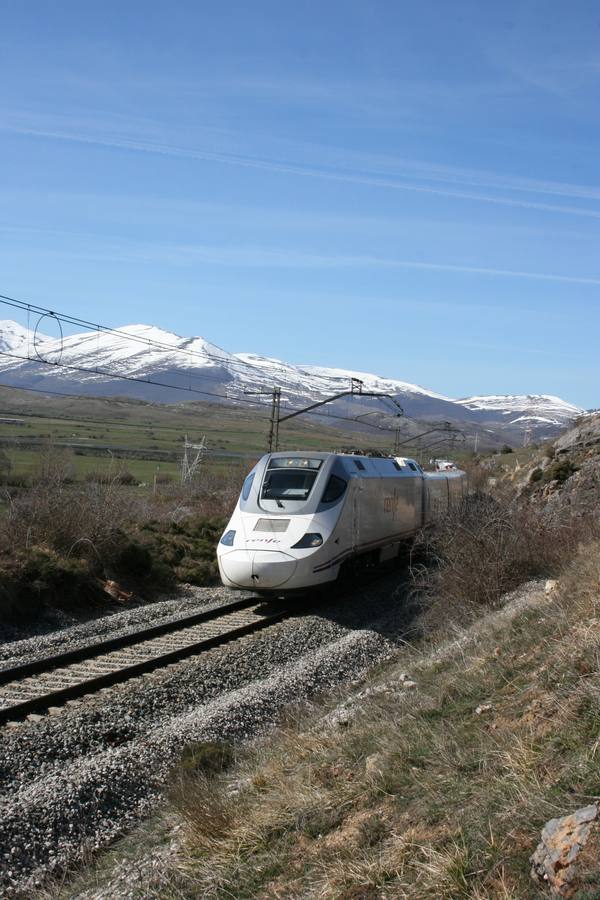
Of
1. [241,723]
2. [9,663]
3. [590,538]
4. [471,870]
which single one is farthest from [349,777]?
[590,538]

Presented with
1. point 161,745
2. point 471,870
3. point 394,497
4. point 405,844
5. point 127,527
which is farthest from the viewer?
point 127,527

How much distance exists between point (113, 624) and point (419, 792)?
10482mm

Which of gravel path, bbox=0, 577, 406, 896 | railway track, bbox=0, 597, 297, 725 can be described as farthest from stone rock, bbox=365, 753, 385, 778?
railway track, bbox=0, 597, 297, 725

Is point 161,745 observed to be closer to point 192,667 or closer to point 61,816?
point 61,816

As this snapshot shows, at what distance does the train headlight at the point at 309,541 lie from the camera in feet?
50.4

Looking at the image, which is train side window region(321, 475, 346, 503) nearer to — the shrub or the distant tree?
the shrub

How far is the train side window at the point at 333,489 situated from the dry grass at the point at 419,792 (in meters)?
8.58

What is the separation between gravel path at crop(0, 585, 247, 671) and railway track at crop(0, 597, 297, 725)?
0.61m

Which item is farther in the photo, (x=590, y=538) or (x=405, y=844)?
(x=590, y=538)

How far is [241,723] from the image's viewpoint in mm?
9227

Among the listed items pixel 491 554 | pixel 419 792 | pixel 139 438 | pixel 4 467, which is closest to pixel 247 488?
pixel 491 554

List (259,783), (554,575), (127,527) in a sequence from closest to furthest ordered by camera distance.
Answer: (259,783) → (554,575) → (127,527)

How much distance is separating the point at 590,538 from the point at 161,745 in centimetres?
964

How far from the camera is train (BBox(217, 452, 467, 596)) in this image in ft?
49.8
